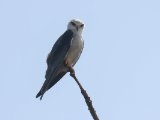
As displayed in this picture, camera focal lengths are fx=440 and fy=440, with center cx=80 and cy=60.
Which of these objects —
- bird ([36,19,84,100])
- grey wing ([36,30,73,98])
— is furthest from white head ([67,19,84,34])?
grey wing ([36,30,73,98])

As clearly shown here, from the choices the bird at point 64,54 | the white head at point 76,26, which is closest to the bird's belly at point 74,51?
the bird at point 64,54

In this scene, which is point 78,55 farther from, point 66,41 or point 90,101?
point 90,101

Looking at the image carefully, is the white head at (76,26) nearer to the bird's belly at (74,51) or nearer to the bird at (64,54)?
the bird at (64,54)

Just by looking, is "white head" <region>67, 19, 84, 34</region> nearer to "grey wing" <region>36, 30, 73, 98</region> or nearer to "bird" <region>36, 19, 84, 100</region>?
"bird" <region>36, 19, 84, 100</region>

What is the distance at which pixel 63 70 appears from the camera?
8.59 metres

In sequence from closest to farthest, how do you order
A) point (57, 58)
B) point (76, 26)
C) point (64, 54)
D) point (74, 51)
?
1. point (57, 58)
2. point (64, 54)
3. point (74, 51)
4. point (76, 26)

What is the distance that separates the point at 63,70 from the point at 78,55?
2.86ft

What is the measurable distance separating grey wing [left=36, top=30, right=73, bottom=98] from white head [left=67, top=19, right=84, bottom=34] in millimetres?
223

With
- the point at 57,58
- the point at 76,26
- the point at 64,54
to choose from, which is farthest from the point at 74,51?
the point at 76,26

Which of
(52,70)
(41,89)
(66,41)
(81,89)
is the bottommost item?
(81,89)

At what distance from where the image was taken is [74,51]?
30.6ft

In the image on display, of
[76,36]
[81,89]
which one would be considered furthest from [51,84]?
[81,89]

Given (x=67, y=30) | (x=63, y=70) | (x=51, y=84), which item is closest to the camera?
(x=51, y=84)

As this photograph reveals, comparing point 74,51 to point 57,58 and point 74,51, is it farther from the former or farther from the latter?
point 57,58
